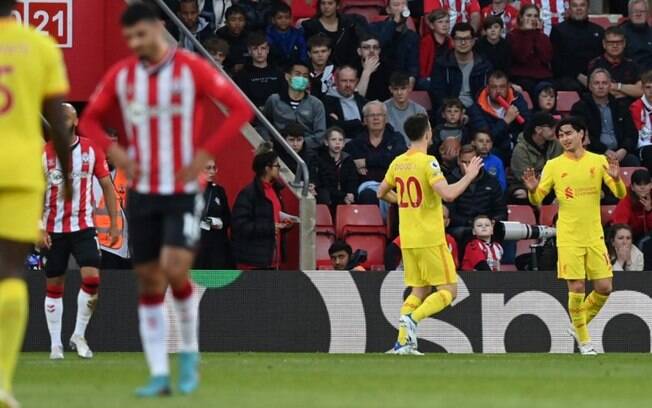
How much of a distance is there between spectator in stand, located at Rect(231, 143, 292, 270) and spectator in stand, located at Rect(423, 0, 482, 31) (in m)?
4.74

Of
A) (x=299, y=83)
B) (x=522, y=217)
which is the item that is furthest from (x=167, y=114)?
(x=522, y=217)

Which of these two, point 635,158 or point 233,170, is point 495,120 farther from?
point 233,170

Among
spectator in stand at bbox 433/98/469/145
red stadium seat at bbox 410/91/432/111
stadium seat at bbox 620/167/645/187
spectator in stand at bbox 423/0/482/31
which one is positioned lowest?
stadium seat at bbox 620/167/645/187

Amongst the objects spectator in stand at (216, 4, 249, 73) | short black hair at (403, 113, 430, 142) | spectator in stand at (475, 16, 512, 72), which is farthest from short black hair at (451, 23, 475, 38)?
short black hair at (403, 113, 430, 142)

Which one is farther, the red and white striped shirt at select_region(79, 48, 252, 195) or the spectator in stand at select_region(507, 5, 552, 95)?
the spectator in stand at select_region(507, 5, 552, 95)

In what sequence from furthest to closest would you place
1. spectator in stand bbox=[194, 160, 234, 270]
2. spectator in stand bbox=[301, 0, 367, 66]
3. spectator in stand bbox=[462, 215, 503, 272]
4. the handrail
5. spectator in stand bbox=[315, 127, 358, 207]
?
spectator in stand bbox=[301, 0, 367, 66], spectator in stand bbox=[315, 127, 358, 207], spectator in stand bbox=[462, 215, 503, 272], spectator in stand bbox=[194, 160, 234, 270], the handrail

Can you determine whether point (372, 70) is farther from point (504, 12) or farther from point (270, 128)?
point (270, 128)

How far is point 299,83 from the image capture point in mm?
19609

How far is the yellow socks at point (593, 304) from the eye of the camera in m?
16.6

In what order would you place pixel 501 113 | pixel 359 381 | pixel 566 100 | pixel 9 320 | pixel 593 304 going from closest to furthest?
pixel 9 320 < pixel 359 381 < pixel 593 304 < pixel 501 113 < pixel 566 100

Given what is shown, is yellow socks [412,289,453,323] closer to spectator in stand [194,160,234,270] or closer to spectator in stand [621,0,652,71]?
spectator in stand [194,160,234,270]

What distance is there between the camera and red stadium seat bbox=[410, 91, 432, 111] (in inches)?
830

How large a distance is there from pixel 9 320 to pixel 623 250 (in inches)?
432

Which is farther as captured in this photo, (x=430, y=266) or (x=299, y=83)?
(x=299, y=83)
